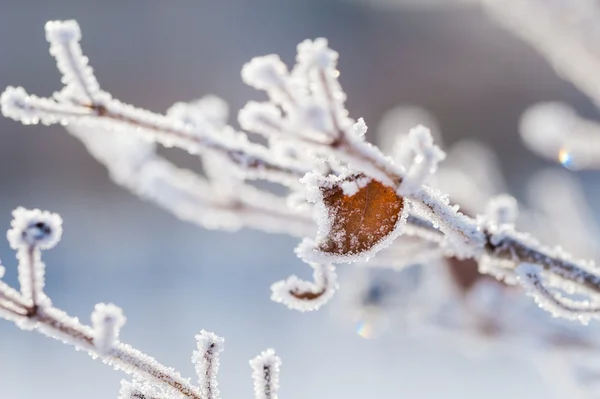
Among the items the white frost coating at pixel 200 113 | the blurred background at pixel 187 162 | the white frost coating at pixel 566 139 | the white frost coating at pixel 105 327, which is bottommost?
the white frost coating at pixel 105 327

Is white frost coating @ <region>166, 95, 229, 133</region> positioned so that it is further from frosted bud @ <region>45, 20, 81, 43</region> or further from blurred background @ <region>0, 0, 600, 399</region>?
blurred background @ <region>0, 0, 600, 399</region>

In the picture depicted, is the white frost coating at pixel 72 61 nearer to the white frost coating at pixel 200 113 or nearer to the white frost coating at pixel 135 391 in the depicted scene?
the white frost coating at pixel 200 113

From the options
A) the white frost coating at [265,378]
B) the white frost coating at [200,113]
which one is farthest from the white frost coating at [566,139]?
the white frost coating at [265,378]

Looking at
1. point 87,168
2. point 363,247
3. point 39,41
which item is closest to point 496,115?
point 87,168

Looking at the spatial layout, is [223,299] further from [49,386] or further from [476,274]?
[476,274]

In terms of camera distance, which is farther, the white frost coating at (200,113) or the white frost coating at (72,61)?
the white frost coating at (200,113)

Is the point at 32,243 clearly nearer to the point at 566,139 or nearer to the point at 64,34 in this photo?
the point at 64,34

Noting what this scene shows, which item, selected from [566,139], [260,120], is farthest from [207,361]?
[566,139]
